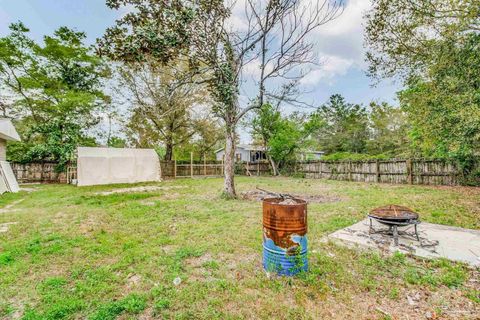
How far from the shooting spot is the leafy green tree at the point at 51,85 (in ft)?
47.2

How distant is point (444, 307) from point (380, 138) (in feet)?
79.1

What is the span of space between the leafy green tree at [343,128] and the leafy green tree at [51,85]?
64.5 ft

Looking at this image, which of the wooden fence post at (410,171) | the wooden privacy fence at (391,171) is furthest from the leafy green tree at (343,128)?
the wooden fence post at (410,171)

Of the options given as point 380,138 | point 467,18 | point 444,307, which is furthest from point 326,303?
point 380,138

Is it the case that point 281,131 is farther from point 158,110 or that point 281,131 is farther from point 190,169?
point 158,110

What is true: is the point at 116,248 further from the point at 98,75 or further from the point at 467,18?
the point at 98,75

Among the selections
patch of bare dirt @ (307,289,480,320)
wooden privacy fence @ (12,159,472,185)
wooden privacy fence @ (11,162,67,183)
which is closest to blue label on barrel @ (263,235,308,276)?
patch of bare dirt @ (307,289,480,320)

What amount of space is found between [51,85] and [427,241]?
2007 centimetres

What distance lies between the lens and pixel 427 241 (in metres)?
3.70

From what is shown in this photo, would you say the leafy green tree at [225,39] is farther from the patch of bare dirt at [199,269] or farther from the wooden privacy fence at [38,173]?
A: the wooden privacy fence at [38,173]

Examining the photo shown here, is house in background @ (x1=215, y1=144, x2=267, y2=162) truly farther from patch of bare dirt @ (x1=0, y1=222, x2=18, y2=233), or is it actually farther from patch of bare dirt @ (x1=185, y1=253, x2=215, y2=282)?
patch of bare dirt @ (x1=185, y1=253, x2=215, y2=282)

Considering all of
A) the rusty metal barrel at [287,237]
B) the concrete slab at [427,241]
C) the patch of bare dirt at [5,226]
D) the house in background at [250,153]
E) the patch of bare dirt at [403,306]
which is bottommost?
the patch of bare dirt at [403,306]

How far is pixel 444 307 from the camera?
2.28 meters

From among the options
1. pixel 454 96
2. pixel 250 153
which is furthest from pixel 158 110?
pixel 454 96
